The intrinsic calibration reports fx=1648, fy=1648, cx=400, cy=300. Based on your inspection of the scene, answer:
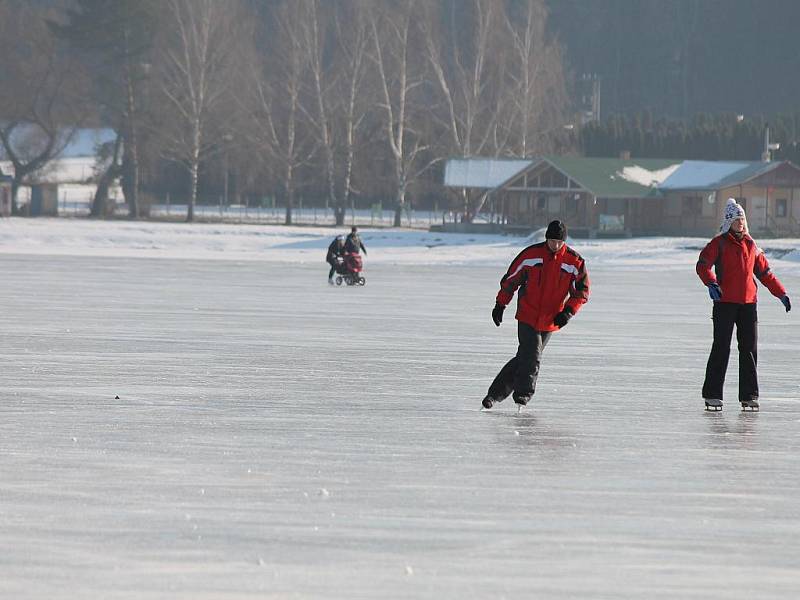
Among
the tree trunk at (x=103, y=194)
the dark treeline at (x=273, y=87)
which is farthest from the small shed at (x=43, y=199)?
the dark treeline at (x=273, y=87)

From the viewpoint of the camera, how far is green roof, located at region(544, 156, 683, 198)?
8188 cm

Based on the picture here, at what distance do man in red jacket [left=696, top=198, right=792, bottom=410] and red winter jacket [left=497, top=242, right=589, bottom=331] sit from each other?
100 centimetres

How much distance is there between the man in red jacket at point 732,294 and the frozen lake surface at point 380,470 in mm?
280

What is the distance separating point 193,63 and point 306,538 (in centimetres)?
8111

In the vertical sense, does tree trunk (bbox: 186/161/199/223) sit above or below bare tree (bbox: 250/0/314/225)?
below

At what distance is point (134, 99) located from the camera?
91438 mm

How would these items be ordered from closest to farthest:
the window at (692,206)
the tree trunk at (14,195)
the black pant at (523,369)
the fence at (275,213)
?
1. the black pant at (523,369)
2. the window at (692,206)
3. the tree trunk at (14,195)
4. the fence at (275,213)

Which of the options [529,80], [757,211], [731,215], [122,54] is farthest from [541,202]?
[731,215]

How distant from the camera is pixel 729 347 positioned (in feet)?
41.0

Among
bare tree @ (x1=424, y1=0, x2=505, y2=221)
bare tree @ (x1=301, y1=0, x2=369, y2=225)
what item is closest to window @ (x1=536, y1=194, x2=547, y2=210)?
bare tree @ (x1=424, y1=0, x2=505, y2=221)

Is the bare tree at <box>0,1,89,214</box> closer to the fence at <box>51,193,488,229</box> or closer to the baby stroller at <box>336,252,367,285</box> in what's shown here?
the fence at <box>51,193,488,229</box>

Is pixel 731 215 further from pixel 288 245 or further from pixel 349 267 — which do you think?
pixel 288 245

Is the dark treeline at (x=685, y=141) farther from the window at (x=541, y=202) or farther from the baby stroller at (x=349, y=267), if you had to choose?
the baby stroller at (x=349, y=267)

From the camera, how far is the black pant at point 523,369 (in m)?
12.2
